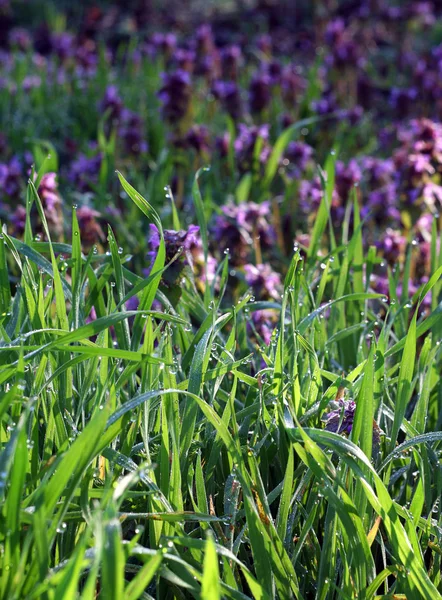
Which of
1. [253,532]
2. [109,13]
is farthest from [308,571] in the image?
[109,13]

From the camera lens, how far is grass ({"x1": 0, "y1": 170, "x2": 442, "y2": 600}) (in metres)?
1.10

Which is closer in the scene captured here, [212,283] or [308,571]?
[308,571]

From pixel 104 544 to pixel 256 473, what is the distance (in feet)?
1.27

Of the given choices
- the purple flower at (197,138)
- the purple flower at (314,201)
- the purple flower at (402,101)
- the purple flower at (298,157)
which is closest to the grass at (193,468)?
the purple flower at (314,201)

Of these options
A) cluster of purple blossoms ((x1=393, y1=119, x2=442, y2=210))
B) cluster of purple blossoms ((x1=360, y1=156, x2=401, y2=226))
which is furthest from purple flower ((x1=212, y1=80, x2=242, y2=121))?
cluster of purple blossoms ((x1=393, y1=119, x2=442, y2=210))

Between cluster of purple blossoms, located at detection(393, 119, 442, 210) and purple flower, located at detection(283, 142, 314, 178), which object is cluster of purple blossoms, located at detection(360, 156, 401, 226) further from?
purple flower, located at detection(283, 142, 314, 178)

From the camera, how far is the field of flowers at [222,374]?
47.5 inches

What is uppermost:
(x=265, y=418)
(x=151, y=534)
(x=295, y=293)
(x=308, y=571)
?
(x=295, y=293)

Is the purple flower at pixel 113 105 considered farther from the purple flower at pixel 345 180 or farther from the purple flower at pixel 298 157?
the purple flower at pixel 345 180

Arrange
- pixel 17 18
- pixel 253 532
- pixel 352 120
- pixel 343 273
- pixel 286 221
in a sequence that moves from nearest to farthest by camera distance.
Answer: pixel 253 532 < pixel 343 273 < pixel 286 221 < pixel 352 120 < pixel 17 18

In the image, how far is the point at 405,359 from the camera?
148 cm

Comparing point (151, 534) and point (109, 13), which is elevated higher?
point (109, 13)

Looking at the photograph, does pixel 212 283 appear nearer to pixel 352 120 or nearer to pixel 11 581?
pixel 11 581

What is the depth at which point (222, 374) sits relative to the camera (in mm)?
1470
